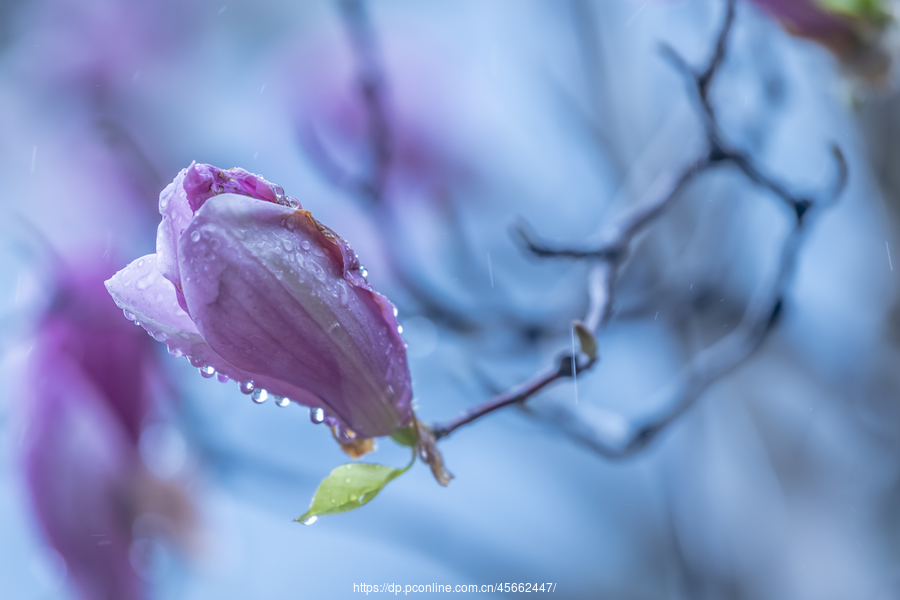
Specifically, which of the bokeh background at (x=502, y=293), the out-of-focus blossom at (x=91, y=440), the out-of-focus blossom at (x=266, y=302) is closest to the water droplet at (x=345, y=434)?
the out-of-focus blossom at (x=266, y=302)

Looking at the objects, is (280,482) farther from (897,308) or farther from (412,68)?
(897,308)

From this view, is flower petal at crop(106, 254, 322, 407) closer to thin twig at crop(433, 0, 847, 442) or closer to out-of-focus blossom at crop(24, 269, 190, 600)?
thin twig at crop(433, 0, 847, 442)

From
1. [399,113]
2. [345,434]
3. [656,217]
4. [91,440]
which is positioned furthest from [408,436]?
[399,113]

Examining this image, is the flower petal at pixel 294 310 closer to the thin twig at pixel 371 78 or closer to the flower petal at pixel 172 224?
the flower petal at pixel 172 224

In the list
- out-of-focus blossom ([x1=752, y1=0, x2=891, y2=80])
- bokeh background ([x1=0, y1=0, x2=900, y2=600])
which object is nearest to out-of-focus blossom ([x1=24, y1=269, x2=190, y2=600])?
bokeh background ([x1=0, y1=0, x2=900, y2=600])

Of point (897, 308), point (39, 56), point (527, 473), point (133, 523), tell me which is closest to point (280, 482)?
point (133, 523)

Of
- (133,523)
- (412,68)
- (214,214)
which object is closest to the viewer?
(214,214)

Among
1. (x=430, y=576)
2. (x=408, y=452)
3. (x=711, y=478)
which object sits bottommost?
(x=711, y=478)
